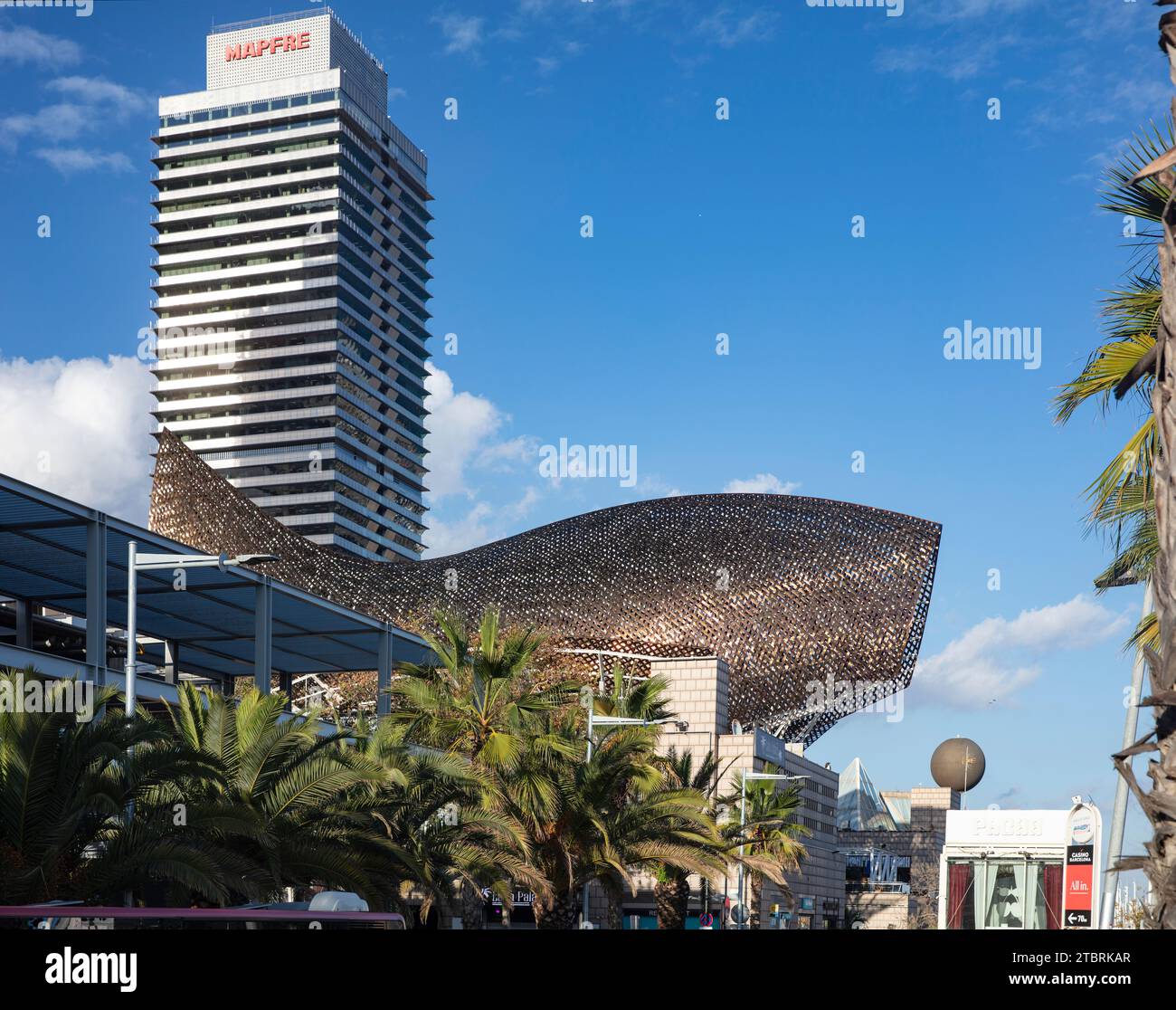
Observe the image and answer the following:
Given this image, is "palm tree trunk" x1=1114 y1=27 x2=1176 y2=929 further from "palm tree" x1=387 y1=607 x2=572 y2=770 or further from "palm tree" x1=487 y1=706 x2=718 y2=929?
"palm tree" x1=387 y1=607 x2=572 y2=770

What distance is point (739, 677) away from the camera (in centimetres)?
7088

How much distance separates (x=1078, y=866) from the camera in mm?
26031

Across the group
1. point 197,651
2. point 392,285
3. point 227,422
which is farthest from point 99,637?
point 392,285

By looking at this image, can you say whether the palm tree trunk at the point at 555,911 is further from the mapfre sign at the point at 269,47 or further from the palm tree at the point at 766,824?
the mapfre sign at the point at 269,47

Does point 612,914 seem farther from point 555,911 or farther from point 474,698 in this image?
point 555,911

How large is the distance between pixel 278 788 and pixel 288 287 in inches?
5536

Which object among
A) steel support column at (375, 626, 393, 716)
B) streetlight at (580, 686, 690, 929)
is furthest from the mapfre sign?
streetlight at (580, 686, 690, 929)

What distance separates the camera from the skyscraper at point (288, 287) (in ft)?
509

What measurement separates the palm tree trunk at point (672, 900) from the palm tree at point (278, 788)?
17489 mm
